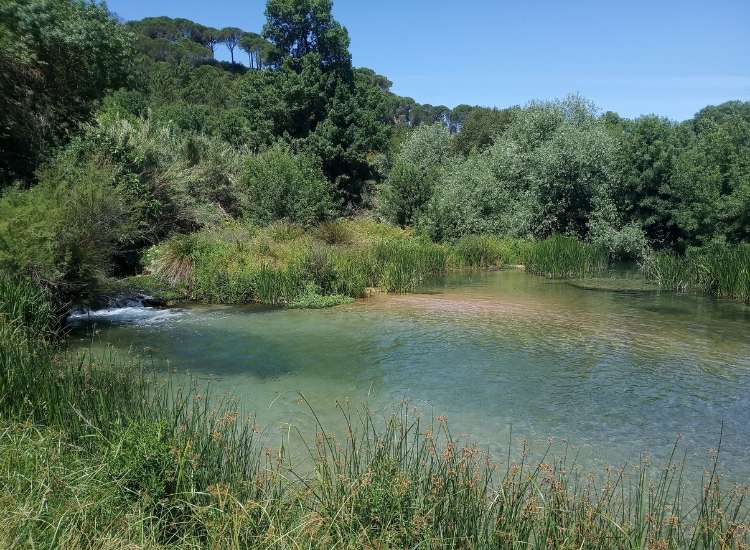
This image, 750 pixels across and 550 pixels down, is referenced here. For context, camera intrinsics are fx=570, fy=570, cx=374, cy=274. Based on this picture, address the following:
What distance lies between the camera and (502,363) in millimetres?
9445

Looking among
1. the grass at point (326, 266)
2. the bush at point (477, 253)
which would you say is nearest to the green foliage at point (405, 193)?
the bush at point (477, 253)

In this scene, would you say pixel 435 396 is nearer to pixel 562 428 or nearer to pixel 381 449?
pixel 562 428

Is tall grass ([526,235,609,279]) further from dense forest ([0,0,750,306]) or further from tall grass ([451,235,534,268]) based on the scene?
dense forest ([0,0,750,306])

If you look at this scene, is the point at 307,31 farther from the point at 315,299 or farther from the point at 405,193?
the point at 315,299

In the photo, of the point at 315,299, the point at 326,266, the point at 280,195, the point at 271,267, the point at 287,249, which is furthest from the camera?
the point at 280,195

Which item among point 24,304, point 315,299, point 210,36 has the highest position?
point 210,36

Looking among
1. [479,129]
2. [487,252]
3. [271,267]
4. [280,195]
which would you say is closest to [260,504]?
[271,267]

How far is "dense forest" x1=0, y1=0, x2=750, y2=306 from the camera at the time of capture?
11.9m

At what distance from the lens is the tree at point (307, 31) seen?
29953 millimetres

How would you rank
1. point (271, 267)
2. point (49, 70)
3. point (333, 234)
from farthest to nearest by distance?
point (333, 234), point (271, 267), point (49, 70)

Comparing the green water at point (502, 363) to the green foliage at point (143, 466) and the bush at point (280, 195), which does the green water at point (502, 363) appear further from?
the bush at point (280, 195)

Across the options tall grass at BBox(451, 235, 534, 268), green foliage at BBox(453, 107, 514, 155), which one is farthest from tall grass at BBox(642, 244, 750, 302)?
green foliage at BBox(453, 107, 514, 155)

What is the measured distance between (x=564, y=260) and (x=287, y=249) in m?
10.6

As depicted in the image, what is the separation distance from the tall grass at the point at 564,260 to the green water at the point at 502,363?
17.3 ft
